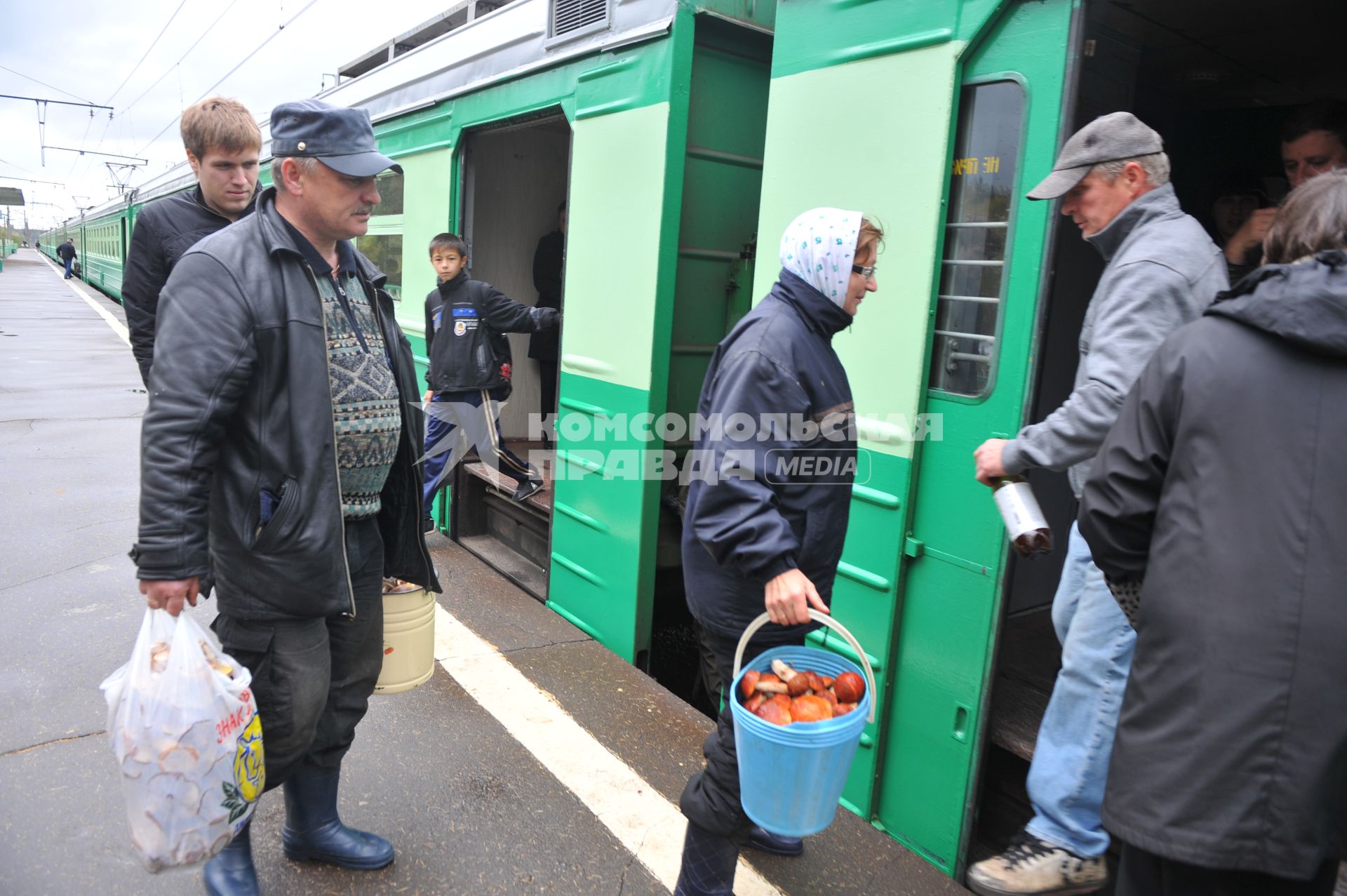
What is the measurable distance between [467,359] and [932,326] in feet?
10.6

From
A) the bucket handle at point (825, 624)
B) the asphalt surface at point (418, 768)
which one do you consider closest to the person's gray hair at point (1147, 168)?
the bucket handle at point (825, 624)

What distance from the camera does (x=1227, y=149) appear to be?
4098mm

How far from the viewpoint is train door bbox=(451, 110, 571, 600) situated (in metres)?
5.82

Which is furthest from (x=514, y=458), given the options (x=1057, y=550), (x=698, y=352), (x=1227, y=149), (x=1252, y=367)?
(x=1252, y=367)

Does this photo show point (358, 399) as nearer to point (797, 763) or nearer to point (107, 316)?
point (797, 763)

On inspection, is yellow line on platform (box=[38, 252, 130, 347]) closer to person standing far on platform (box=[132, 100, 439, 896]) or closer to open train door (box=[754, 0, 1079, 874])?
person standing far on platform (box=[132, 100, 439, 896])

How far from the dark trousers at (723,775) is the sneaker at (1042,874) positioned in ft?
2.00

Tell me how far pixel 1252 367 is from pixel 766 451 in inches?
38.1

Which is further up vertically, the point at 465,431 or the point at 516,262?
the point at 516,262

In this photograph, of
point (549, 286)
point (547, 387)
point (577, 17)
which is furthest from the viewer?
point (547, 387)

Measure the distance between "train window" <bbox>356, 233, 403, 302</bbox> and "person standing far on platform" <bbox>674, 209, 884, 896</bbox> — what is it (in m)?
4.48

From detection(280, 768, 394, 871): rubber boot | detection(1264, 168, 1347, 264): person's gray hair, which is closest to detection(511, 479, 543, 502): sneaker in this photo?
detection(280, 768, 394, 871): rubber boot

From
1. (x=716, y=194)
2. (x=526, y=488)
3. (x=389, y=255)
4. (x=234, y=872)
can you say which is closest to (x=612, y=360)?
(x=716, y=194)

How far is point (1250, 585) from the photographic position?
1.47m
